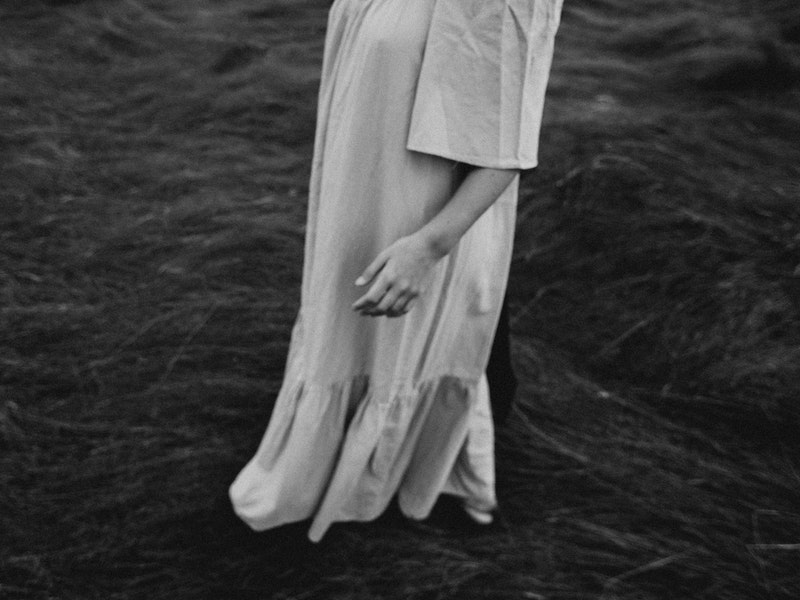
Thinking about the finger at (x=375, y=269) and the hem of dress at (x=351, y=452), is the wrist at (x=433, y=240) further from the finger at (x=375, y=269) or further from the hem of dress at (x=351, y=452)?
the hem of dress at (x=351, y=452)

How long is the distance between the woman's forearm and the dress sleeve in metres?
0.03

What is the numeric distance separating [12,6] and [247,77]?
120 cm

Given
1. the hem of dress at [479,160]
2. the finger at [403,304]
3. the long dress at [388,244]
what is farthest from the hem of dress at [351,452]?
the hem of dress at [479,160]

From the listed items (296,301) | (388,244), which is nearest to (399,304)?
(388,244)

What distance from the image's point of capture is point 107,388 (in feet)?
6.47

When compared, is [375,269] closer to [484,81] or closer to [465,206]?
[465,206]

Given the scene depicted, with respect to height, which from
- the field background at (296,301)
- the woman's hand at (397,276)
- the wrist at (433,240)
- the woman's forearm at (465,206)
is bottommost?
the field background at (296,301)

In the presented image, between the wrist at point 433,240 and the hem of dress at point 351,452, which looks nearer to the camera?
the wrist at point 433,240

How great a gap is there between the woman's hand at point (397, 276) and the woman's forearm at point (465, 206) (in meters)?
0.01

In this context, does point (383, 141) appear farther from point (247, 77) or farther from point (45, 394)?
point (247, 77)

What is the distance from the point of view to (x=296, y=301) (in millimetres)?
2297

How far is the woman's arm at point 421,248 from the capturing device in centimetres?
112

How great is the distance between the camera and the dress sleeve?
1033mm

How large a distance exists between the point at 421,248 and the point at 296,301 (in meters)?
1.21
